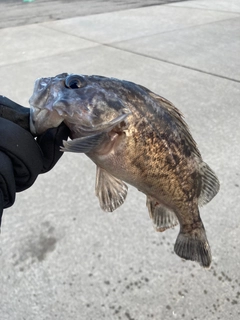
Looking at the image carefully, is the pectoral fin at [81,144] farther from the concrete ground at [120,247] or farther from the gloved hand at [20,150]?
the concrete ground at [120,247]

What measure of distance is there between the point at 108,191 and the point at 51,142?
36 cm

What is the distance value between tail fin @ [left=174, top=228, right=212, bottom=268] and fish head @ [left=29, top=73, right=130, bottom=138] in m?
0.61

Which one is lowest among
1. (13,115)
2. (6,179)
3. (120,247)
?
(120,247)

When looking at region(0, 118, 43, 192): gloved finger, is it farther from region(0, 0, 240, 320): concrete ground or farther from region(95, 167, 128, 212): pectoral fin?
region(0, 0, 240, 320): concrete ground

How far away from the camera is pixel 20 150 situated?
143cm

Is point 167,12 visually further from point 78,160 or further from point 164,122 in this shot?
point 164,122

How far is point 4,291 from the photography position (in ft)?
7.46

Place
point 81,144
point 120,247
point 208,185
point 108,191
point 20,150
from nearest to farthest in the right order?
point 81,144
point 20,150
point 208,185
point 108,191
point 120,247

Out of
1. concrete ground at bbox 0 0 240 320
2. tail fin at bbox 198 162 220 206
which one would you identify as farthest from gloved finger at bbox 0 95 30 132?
concrete ground at bbox 0 0 240 320

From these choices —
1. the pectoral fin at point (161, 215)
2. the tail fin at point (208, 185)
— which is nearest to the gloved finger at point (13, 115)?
the pectoral fin at point (161, 215)

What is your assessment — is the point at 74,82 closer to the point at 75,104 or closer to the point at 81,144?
the point at 75,104

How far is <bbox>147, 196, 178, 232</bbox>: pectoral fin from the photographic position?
1673 millimetres

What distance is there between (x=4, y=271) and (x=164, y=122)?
5.03 ft

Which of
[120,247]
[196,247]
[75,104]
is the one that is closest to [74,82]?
[75,104]
